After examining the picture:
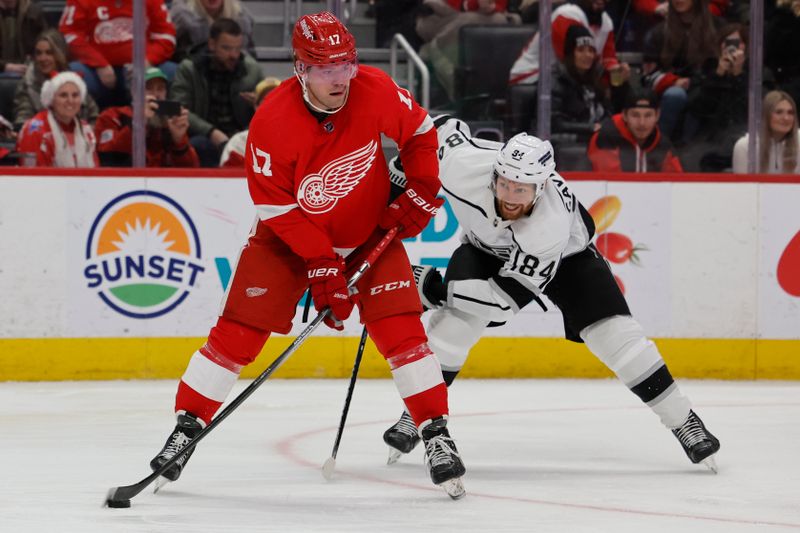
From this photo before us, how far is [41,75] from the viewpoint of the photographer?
6.04 m

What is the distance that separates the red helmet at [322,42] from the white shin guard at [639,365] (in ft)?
3.84

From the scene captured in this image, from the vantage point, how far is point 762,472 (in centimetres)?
407

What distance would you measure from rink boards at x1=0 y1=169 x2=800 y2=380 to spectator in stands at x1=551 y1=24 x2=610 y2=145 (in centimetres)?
27

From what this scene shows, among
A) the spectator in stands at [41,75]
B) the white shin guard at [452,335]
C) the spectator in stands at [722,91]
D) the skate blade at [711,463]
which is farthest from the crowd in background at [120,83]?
the skate blade at [711,463]

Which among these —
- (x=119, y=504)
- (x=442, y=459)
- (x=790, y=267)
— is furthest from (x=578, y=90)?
(x=119, y=504)

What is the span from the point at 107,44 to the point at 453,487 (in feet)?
10.8

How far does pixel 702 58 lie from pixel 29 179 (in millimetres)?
3078

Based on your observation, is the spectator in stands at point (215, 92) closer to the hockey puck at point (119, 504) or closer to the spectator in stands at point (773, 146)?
the spectator in stands at point (773, 146)

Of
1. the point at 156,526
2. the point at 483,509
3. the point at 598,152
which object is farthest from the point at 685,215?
the point at 156,526

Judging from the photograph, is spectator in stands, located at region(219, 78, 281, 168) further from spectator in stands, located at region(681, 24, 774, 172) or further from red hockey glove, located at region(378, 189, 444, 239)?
red hockey glove, located at region(378, 189, 444, 239)

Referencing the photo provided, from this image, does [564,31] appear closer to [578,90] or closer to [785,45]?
[578,90]

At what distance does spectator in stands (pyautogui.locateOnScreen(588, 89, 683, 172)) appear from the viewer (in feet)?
21.0

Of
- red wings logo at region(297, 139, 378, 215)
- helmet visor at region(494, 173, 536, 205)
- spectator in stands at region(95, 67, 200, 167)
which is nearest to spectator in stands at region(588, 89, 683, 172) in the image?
spectator in stands at region(95, 67, 200, 167)

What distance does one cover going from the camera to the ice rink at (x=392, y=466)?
11.0 ft
